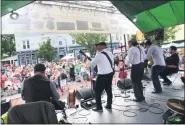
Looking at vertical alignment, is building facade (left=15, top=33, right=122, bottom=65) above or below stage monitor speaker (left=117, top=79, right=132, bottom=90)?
above

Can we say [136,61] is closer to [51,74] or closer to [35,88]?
[35,88]

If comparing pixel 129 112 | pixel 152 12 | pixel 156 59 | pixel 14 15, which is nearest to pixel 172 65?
pixel 156 59

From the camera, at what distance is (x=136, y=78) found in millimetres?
3951

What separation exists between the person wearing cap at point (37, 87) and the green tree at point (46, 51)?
35.0 feet

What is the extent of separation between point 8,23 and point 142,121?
9.44 ft

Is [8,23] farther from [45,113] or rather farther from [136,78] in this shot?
[136,78]

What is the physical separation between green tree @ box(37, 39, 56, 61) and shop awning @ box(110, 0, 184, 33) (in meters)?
9.10

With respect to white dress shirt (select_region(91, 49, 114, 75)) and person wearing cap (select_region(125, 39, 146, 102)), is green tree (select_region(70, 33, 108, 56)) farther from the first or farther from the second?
white dress shirt (select_region(91, 49, 114, 75))

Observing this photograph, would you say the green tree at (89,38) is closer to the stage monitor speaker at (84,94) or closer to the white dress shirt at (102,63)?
the stage monitor speaker at (84,94)

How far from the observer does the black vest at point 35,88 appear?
8.36ft

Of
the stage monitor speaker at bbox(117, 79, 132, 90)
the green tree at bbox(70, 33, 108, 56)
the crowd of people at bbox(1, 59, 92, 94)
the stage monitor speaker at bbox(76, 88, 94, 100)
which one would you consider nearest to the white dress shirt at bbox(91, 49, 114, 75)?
the stage monitor speaker at bbox(76, 88, 94, 100)

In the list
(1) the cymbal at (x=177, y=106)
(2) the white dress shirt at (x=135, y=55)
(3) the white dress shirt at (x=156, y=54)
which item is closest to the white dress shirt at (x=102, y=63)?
(2) the white dress shirt at (x=135, y=55)

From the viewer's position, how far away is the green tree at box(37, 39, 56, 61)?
43.3 ft

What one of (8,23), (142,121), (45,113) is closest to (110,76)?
(142,121)
